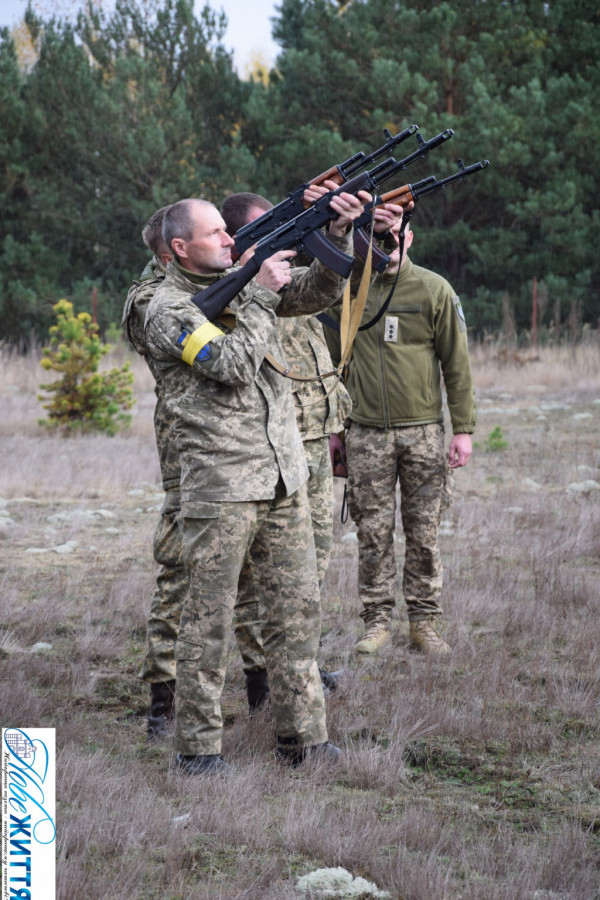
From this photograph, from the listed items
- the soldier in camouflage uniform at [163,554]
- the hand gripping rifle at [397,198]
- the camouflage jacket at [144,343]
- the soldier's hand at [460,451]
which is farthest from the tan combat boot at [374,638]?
the hand gripping rifle at [397,198]

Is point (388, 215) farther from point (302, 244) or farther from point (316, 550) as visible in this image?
point (316, 550)

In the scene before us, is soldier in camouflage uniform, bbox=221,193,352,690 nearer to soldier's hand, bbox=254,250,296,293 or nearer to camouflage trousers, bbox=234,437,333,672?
camouflage trousers, bbox=234,437,333,672

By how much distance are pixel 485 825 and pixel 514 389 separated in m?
11.9

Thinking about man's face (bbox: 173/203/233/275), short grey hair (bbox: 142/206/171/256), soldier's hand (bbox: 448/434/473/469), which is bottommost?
soldier's hand (bbox: 448/434/473/469)

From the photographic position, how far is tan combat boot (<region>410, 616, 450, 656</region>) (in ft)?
14.8

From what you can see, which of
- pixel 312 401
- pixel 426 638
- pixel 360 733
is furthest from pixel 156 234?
pixel 426 638

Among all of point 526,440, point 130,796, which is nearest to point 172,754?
point 130,796

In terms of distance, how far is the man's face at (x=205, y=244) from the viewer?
10.6 ft

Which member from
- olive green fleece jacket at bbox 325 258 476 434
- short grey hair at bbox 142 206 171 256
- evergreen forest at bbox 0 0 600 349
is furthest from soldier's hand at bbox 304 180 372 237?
evergreen forest at bbox 0 0 600 349

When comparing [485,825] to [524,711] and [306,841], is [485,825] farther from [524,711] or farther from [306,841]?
[524,711]

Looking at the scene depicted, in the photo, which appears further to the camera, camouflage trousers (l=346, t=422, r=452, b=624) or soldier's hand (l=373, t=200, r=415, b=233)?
camouflage trousers (l=346, t=422, r=452, b=624)

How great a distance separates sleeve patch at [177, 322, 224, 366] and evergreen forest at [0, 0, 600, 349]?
49.5 feet

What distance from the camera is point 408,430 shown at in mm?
4680

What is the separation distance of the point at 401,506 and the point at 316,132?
53.4 ft
